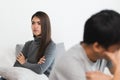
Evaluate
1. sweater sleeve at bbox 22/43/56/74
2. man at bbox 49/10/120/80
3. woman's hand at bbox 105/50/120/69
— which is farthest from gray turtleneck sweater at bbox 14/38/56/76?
woman's hand at bbox 105/50/120/69

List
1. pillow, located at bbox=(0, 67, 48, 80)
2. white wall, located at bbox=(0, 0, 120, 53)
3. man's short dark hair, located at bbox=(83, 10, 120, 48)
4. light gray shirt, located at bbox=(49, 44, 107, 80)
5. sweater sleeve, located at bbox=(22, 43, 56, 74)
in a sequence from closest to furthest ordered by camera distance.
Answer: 1. man's short dark hair, located at bbox=(83, 10, 120, 48)
2. light gray shirt, located at bbox=(49, 44, 107, 80)
3. pillow, located at bbox=(0, 67, 48, 80)
4. sweater sleeve, located at bbox=(22, 43, 56, 74)
5. white wall, located at bbox=(0, 0, 120, 53)

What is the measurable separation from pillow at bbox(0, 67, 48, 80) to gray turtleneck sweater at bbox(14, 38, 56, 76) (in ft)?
0.26

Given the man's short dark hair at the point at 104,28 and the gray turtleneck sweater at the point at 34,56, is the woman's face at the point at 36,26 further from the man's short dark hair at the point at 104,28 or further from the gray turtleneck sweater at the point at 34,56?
the man's short dark hair at the point at 104,28

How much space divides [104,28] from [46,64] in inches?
53.7

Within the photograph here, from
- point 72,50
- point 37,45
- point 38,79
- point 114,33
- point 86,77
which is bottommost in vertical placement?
point 38,79

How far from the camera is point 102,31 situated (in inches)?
45.6

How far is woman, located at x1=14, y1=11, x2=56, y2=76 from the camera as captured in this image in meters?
2.45

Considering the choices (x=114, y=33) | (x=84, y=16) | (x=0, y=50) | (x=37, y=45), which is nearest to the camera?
(x=114, y=33)

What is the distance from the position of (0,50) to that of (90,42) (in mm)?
2075

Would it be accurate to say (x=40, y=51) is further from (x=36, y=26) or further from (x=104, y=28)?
(x=104, y=28)

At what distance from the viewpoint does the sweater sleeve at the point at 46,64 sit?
95.3 inches

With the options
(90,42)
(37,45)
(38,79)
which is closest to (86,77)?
(90,42)

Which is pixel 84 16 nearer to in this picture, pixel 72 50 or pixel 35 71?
pixel 35 71

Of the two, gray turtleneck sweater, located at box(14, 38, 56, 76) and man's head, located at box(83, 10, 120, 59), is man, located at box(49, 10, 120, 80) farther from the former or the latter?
gray turtleneck sweater, located at box(14, 38, 56, 76)
